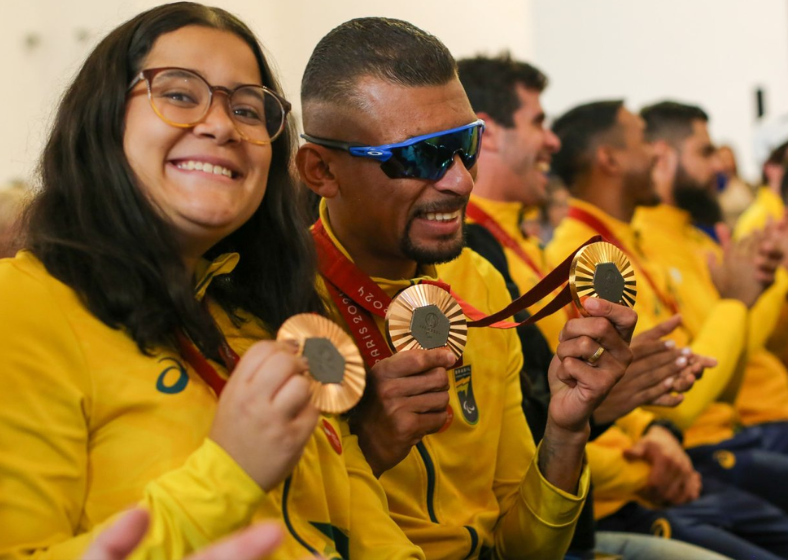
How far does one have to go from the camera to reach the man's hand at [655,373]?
2395 mm

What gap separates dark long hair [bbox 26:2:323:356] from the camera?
1.42 metres

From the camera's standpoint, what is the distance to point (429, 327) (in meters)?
1.75

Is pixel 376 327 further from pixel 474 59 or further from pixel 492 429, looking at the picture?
pixel 474 59

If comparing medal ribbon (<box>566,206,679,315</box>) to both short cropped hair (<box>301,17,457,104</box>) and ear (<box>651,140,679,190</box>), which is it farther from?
short cropped hair (<box>301,17,457,104</box>)

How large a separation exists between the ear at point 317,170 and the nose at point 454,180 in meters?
0.26

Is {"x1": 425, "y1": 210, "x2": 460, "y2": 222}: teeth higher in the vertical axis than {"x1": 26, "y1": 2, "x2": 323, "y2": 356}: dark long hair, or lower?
lower

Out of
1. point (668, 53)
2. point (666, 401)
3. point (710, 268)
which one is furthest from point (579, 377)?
point (668, 53)

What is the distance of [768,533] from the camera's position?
3197mm

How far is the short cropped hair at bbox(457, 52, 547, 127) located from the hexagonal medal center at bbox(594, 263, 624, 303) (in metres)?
1.80

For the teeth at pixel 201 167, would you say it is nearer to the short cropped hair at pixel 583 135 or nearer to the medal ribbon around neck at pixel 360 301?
the medal ribbon around neck at pixel 360 301

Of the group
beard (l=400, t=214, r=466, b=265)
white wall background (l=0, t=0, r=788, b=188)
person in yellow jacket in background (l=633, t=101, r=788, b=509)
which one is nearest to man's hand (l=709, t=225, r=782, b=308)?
person in yellow jacket in background (l=633, t=101, r=788, b=509)

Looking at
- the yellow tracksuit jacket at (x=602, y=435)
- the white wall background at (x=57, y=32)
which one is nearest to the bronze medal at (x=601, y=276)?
A: the yellow tracksuit jacket at (x=602, y=435)

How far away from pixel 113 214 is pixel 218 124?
22 centimetres

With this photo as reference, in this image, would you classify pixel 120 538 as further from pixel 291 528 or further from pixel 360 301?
pixel 360 301
